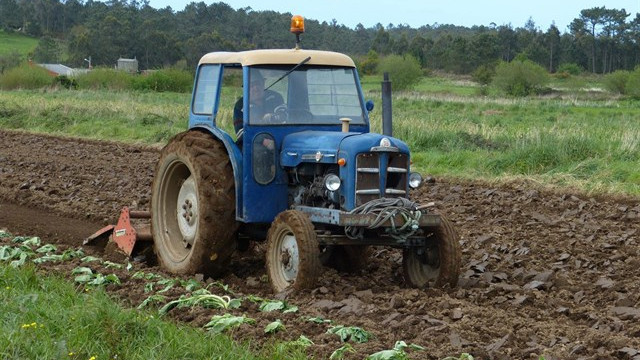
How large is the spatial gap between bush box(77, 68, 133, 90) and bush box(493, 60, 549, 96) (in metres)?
23.5

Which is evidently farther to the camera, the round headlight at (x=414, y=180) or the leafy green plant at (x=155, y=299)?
the round headlight at (x=414, y=180)

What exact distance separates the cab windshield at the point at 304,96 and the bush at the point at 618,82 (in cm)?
5423

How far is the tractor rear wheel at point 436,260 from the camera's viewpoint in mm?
7406

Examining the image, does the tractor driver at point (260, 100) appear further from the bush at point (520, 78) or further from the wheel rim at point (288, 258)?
the bush at point (520, 78)

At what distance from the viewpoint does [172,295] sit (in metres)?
6.77

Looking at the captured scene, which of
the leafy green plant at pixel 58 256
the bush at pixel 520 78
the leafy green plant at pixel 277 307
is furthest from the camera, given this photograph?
the bush at pixel 520 78

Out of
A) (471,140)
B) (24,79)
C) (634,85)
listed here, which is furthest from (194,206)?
(634,85)

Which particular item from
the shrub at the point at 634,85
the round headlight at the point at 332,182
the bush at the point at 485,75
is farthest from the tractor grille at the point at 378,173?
the bush at the point at 485,75

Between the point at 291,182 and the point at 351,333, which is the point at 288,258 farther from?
the point at 351,333

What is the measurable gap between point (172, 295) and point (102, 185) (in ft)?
24.4

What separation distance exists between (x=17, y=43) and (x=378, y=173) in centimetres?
10318

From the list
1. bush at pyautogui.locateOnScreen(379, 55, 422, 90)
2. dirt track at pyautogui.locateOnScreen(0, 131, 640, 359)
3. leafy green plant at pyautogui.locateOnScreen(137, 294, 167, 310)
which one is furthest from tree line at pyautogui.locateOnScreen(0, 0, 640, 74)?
leafy green plant at pyautogui.locateOnScreen(137, 294, 167, 310)

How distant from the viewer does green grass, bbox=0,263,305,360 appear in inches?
205

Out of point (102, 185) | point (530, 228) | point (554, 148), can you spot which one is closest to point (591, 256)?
point (530, 228)
